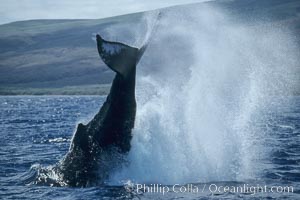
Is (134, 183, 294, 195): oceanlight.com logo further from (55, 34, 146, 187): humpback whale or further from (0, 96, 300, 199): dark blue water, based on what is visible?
(55, 34, 146, 187): humpback whale

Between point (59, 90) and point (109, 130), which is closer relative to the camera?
point (109, 130)

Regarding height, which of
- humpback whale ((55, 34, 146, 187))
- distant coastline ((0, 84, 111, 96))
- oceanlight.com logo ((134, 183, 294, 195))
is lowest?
oceanlight.com logo ((134, 183, 294, 195))

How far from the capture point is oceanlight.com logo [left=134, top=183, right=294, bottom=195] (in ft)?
42.4

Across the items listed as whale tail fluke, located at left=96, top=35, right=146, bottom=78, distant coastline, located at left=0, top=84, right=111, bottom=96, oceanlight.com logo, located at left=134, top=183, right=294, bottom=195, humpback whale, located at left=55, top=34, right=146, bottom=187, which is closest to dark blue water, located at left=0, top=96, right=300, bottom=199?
oceanlight.com logo, located at left=134, top=183, right=294, bottom=195

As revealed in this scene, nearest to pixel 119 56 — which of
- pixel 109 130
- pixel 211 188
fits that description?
pixel 109 130

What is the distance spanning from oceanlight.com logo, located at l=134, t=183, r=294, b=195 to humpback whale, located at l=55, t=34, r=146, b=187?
1178mm

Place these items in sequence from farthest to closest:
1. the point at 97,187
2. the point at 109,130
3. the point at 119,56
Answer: the point at 97,187
the point at 109,130
the point at 119,56

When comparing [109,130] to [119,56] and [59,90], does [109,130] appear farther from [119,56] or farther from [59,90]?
[59,90]

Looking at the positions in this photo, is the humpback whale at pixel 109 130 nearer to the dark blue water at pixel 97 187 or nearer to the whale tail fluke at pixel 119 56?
the whale tail fluke at pixel 119 56

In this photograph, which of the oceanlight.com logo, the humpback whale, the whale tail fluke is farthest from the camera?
the oceanlight.com logo

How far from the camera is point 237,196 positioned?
40.6 feet

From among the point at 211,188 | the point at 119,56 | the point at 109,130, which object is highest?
the point at 119,56

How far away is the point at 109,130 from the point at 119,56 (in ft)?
6.72

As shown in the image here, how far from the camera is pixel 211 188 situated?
13234 millimetres
